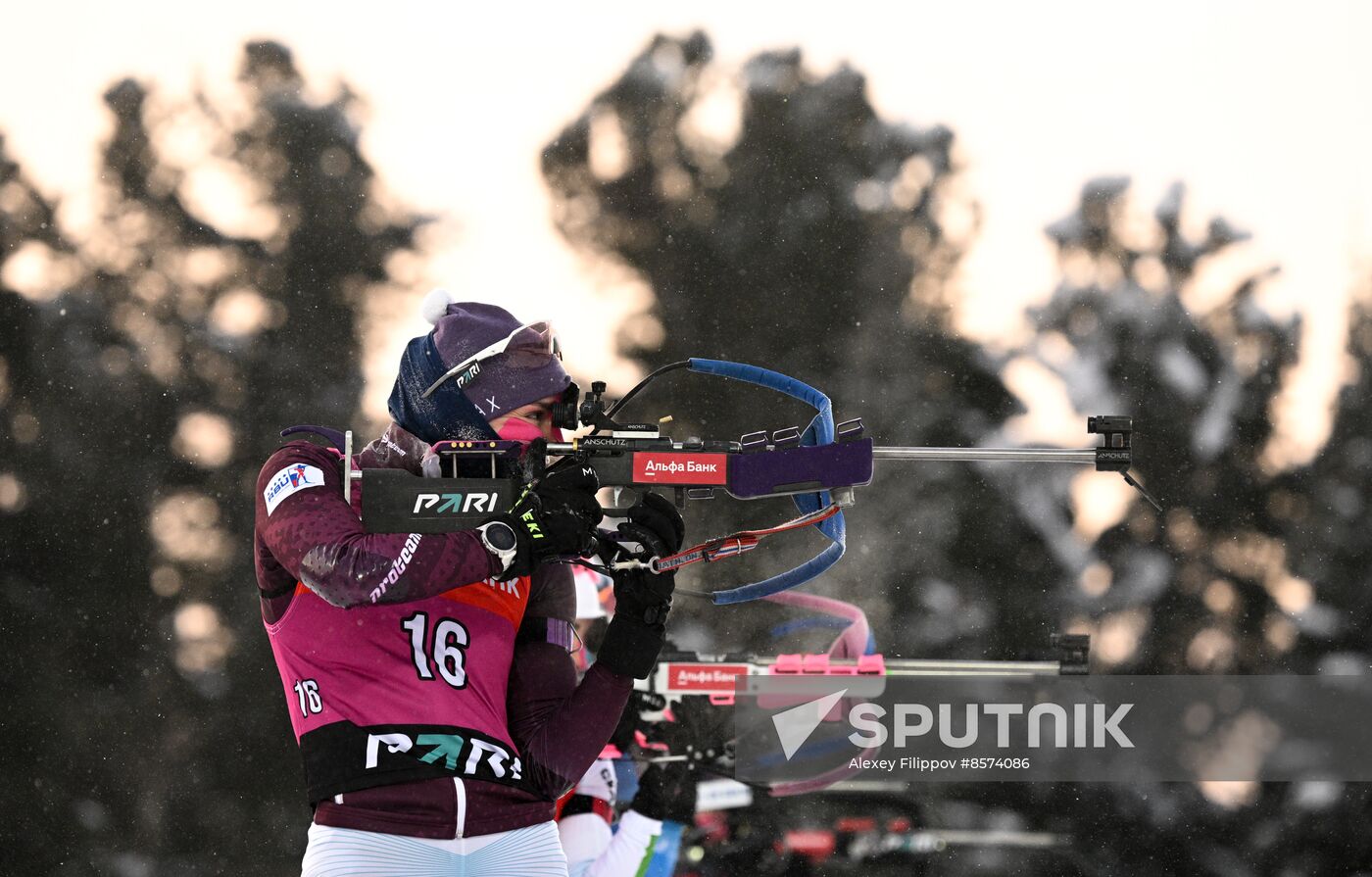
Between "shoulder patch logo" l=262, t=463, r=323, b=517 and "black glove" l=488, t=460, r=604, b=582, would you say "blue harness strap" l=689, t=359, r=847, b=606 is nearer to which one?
"black glove" l=488, t=460, r=604, b=582

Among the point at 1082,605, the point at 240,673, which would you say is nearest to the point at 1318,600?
the point at 1082,605

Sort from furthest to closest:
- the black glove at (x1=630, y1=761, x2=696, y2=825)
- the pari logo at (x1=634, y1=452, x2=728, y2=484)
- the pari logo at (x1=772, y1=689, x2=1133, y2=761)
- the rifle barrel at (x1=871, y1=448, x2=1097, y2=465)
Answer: the pari logo at (x1=772, y1=689, x2=1133, y2=761)
the black glove at (x1=630, y1=761, x2=696, y2=825)
the rifle barrel at (x1=871, y1=448, x2=1097, y2=465)
the pari logo at (x1=634, y1=452, x2=728, y2=484)

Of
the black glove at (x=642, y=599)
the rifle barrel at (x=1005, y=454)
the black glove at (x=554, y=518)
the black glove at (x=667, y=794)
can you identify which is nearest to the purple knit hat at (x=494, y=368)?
the black glove at (x=554, y=518)

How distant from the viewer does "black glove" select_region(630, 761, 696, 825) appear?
22.3 ft

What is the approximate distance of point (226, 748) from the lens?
474 inches

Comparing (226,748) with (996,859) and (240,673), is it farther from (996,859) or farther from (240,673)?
(996,859)

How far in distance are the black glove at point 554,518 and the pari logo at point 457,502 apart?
4cm

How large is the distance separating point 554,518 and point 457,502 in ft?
0.57

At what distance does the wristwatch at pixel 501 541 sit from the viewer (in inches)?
91.0

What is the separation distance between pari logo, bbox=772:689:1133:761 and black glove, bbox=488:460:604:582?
593cm

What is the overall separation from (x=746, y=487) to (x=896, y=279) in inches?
445

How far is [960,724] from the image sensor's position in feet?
30.6

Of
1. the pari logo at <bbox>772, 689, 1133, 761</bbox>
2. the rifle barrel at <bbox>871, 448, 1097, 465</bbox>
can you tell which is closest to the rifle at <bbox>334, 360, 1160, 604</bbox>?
the rifle barrel at <bbox>871, 448, 1097, 465</bbox>

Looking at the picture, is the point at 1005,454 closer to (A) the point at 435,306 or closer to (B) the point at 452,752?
(A) the point at 435,306
